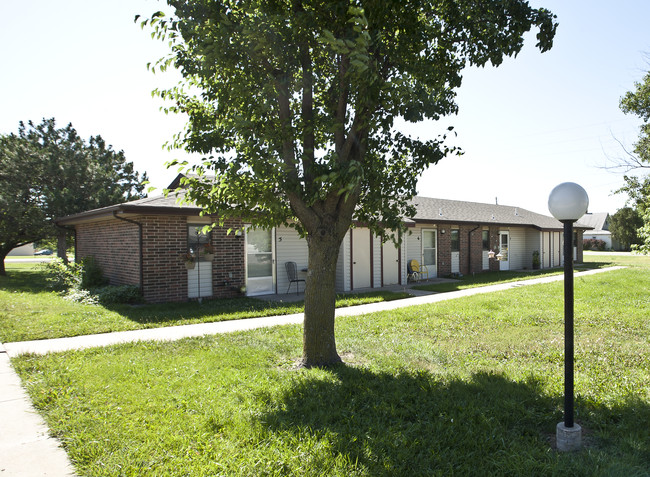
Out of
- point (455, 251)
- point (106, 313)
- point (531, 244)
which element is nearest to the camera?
point (106, 313)

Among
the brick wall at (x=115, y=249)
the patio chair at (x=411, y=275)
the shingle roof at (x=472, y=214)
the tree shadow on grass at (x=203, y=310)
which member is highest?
the shingle roof at (x=472, y=214)

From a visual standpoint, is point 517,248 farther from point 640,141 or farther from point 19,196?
point 19,196

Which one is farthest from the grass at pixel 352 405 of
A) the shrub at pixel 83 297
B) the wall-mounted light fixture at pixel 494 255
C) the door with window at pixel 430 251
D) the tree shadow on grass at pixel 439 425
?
the wall-mounted light fixture at pixel 494 255

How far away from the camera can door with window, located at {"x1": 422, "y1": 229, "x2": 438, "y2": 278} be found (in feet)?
58.2

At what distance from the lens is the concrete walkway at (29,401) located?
3.06 m

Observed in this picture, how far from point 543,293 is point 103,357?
11.4m

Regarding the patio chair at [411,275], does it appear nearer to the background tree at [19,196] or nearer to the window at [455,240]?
the window at [455,240]

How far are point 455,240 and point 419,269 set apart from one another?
3.29 m

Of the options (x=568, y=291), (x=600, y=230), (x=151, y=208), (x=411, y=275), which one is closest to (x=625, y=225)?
(x=600, y=230)

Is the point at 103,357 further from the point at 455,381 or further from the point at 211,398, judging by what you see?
the point at 455,381

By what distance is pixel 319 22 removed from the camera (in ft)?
15.2

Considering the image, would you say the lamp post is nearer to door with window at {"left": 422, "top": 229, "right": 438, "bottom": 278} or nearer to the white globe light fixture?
the white globe light fixture

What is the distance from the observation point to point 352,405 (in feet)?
13.1

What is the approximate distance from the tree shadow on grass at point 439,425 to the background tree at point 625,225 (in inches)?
1858
